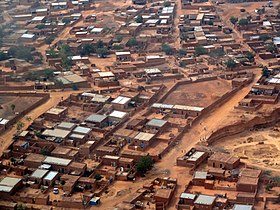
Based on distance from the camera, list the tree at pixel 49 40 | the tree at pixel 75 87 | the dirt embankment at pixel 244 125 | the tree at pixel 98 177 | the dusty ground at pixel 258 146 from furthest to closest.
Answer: the tree at pixel 49 40 → the tree at pixel 75 87 → the dirt embankment at pixel 244 125 → the dusty ground at pixel 258 146 → the tree at pixel 98 177

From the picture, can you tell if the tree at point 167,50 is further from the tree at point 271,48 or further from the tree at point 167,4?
the tree at point 167,4

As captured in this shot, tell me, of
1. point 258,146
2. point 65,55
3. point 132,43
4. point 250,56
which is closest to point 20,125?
point 258,146

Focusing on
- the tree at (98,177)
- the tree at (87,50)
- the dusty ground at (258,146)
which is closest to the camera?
the tree at (98,177)

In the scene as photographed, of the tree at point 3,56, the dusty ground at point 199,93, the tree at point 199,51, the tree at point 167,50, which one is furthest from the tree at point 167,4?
the dusty ground at point 199,93

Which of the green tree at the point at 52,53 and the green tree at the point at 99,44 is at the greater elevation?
the green tree at the point at 52,53

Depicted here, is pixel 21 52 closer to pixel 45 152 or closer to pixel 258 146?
pixel 45 152

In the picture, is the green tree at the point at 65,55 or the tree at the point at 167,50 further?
the tree at the point at 167,50

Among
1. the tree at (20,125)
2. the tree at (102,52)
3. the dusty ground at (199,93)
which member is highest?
the tree at (20,125)
